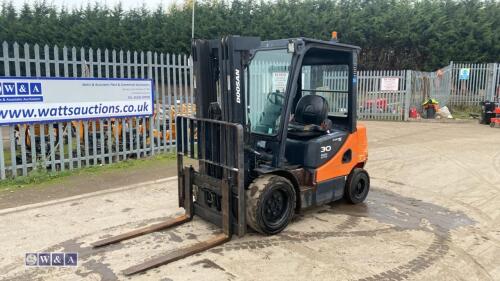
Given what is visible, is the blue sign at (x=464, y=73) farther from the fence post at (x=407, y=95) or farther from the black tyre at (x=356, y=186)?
the black tyre at (x=356, y=186)

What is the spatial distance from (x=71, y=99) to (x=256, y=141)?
171 inches

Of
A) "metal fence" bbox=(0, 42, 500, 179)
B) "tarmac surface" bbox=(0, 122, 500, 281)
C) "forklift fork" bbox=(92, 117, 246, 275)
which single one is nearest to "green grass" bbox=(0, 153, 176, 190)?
"metal fence" bbox=(0, 42, 500, 179)

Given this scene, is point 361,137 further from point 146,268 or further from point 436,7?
point 436,7

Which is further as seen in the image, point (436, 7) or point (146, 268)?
point (436, 7)

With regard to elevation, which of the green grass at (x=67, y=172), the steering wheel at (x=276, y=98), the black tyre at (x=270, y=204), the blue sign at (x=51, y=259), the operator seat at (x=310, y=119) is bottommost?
the blue sign at (x=51, y=259)

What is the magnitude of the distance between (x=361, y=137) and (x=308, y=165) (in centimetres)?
135

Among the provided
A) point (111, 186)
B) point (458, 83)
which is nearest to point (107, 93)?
point (111, 186)

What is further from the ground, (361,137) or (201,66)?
(201,66)

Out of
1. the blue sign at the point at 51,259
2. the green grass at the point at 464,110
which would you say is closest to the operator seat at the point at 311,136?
the blue sign at the point at 51,259

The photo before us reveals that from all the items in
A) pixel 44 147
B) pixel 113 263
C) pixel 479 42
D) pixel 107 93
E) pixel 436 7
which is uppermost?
pixel 436 7

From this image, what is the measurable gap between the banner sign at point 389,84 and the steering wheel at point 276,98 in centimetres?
1498

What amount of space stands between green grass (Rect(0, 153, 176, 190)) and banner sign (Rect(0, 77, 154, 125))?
1.00m

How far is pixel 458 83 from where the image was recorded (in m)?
21.3

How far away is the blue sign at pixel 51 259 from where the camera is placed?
419 cm
